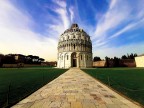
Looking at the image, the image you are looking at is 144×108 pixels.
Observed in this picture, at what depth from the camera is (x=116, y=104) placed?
6.49m

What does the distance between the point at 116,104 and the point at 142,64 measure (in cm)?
6537

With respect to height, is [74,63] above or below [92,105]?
above

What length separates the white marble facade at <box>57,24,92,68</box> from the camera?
6059 centimetres

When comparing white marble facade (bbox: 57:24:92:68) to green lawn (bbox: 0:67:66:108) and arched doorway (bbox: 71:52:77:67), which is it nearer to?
arched doorway (bbox: 71:52:77:67)

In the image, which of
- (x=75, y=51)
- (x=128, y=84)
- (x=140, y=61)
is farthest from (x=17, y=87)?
(x=140, y=61)

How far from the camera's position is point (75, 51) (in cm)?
6066

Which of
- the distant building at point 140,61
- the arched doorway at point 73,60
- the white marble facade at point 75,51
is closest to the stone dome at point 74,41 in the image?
the white marble facade at point 75,51

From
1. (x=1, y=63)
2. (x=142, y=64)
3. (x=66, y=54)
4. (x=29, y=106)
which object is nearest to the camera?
Result: (x=29, y=106)

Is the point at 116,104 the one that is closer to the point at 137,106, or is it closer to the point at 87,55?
the point at 137,106

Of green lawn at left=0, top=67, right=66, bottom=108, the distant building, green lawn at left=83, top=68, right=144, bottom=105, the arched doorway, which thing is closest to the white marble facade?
the arched doorway

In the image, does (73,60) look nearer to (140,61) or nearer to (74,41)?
(74,41)

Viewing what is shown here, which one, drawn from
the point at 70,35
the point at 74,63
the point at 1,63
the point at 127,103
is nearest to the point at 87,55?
the point at 74,63

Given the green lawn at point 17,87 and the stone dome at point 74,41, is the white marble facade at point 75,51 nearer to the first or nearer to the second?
the stone dome at point 74,41

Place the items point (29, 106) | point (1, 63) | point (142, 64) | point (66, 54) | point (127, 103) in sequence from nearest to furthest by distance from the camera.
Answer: point (29, 106), point (127, 103), point (66, 54), point (142, 64), point (1, 63)
